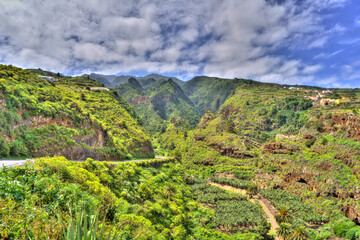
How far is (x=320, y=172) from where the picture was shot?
2474 inches

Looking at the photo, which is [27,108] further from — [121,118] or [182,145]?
[182,145]

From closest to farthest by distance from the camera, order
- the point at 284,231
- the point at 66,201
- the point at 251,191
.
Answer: the point at 66,201 < the point at 284,231 < the point at 251,191

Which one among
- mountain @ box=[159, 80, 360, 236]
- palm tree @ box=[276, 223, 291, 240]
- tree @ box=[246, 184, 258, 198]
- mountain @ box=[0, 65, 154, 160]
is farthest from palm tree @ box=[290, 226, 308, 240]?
mountain @ box=[0, 65, 154, 160]

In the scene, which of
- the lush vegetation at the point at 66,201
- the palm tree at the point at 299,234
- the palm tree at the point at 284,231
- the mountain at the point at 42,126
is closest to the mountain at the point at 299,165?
the palm tree at the point at 299,234

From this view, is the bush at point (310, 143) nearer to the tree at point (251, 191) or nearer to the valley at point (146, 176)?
the valley at point (146, 176)

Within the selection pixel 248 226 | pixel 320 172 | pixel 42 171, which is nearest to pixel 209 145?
pixel 320 172

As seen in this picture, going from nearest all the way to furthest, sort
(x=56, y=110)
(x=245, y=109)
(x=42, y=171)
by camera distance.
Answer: (x=42, y=171)
(x=56, y=110)
(x=245, y=109)

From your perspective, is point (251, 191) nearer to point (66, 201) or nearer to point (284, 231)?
point (284, 231)

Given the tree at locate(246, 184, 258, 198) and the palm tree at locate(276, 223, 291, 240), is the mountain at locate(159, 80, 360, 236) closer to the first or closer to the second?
the tree at locate(246, 184, 258, 198)

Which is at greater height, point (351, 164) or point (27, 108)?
point (27, 108)

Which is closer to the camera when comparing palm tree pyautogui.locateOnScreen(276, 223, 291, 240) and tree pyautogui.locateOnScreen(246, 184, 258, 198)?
palm tree pyautogui.locateOnScreen(276, 223, 291, 240)

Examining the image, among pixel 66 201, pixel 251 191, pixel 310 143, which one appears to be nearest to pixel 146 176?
pixel 66 201

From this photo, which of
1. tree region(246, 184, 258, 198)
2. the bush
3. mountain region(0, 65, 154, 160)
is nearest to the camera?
mountain region(0, 65, 154, 160)

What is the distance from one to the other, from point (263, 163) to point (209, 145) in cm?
4550
